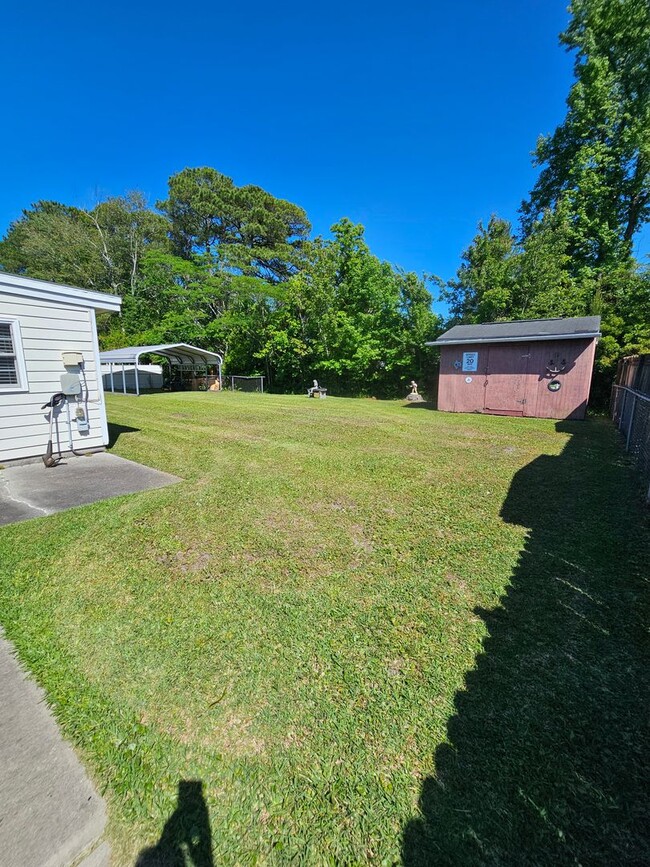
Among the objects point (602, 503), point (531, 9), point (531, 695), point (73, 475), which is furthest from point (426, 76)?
point (531, 695)

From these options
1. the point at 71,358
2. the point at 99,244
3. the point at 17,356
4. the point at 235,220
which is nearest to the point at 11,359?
the point at 17,356

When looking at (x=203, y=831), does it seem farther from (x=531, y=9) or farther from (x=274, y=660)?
(x=531, y=9)

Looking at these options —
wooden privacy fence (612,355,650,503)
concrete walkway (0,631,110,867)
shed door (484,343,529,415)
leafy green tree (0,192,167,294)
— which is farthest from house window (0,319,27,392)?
leafy green tree (0,192,167,294)

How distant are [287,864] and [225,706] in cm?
68

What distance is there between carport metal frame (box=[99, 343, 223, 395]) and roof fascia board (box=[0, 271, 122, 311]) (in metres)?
13.7

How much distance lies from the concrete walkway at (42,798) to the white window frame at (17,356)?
16.3 feet

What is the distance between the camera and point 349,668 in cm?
206

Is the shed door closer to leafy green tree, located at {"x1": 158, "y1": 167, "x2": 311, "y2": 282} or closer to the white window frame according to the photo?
the white window frame

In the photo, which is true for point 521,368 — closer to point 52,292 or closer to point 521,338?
point 521,338

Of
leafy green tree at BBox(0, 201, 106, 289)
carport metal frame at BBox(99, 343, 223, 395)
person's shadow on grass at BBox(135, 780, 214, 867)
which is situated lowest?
person's shadow on grass at BBox(135, 780, 214, 867)

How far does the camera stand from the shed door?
11.5 m

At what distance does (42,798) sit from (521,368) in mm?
12899

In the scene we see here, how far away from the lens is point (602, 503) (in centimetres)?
439

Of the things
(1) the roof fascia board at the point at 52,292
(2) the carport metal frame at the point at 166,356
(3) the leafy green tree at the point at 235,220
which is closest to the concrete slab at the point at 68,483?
(1) the roof fascia board at the point at 52,292
